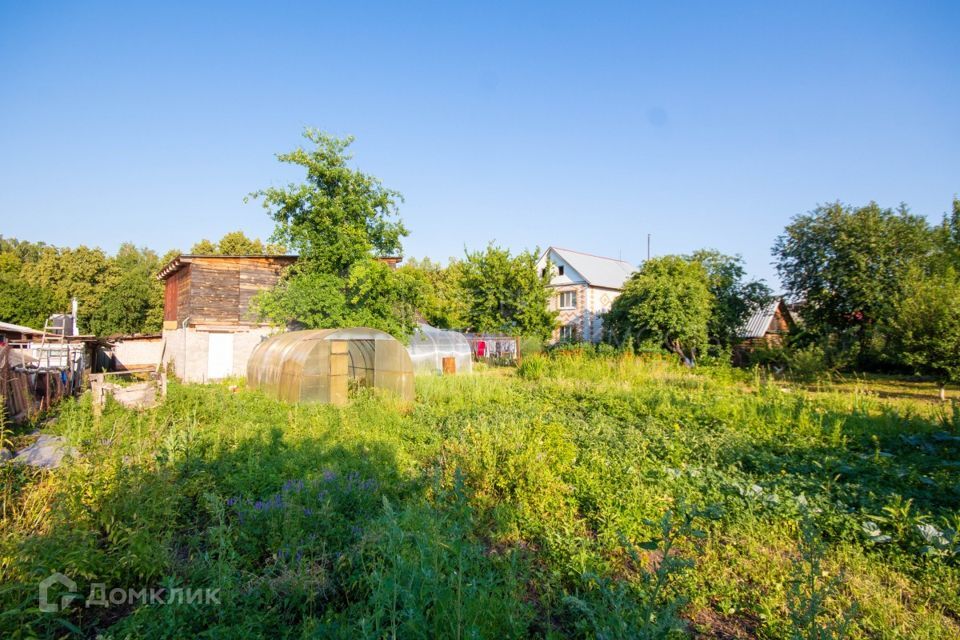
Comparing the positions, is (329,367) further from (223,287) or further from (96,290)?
(96,290)

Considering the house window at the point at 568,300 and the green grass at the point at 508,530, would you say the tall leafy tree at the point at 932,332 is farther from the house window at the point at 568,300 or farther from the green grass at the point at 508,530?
the house window at the point at 568,300

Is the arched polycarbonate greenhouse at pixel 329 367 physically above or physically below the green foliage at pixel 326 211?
below

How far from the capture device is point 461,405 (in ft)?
33.3

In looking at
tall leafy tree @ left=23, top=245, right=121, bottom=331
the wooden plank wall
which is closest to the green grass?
the wooden plank wall

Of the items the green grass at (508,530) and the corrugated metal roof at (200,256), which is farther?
the corrugated metal roof at (200,256)

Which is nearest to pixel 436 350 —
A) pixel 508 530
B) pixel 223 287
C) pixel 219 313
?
pixel 219 313

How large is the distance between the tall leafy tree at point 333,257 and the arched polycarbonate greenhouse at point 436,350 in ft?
5.52

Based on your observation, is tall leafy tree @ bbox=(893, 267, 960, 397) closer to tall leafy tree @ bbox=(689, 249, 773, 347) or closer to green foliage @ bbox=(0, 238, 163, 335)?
tall leafy tree @ bbox=(689, 249, 773, 347)

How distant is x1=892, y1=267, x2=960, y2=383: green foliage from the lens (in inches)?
515

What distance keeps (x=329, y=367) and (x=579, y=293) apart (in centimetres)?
2675

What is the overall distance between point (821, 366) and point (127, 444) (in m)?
21.3

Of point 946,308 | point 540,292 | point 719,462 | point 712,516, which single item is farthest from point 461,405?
point 540,292

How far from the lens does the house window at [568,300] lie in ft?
118

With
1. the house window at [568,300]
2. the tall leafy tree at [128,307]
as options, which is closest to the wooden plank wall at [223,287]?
the tall leafy tree at [128,307]
